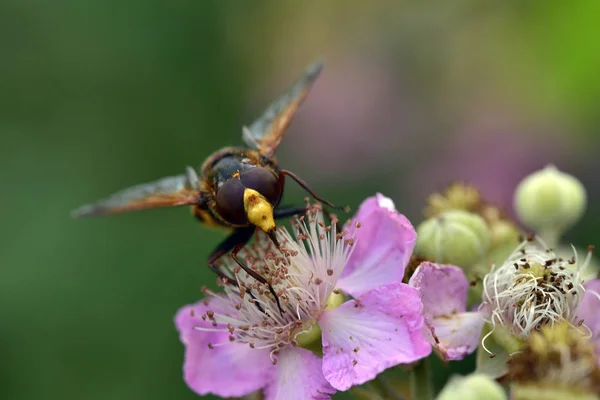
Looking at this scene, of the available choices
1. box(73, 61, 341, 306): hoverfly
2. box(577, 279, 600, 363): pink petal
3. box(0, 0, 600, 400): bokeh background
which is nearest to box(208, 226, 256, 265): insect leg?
box(73, 61, 341, 306): hoverfly

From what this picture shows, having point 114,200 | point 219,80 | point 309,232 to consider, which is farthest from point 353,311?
point 219,80

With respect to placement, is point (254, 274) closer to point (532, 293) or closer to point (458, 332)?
point (458, 332)

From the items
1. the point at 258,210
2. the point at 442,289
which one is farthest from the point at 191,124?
the point at 442,289

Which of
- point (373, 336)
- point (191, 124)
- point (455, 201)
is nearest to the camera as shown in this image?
point (373, 336)

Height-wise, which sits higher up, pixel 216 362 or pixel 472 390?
pixel 216 362

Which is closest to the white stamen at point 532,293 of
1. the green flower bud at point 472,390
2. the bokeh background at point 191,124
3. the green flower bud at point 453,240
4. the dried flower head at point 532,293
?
the dried flower head at point 532,293

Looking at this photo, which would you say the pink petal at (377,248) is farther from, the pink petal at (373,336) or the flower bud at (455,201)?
the flower bud at (455,201)
